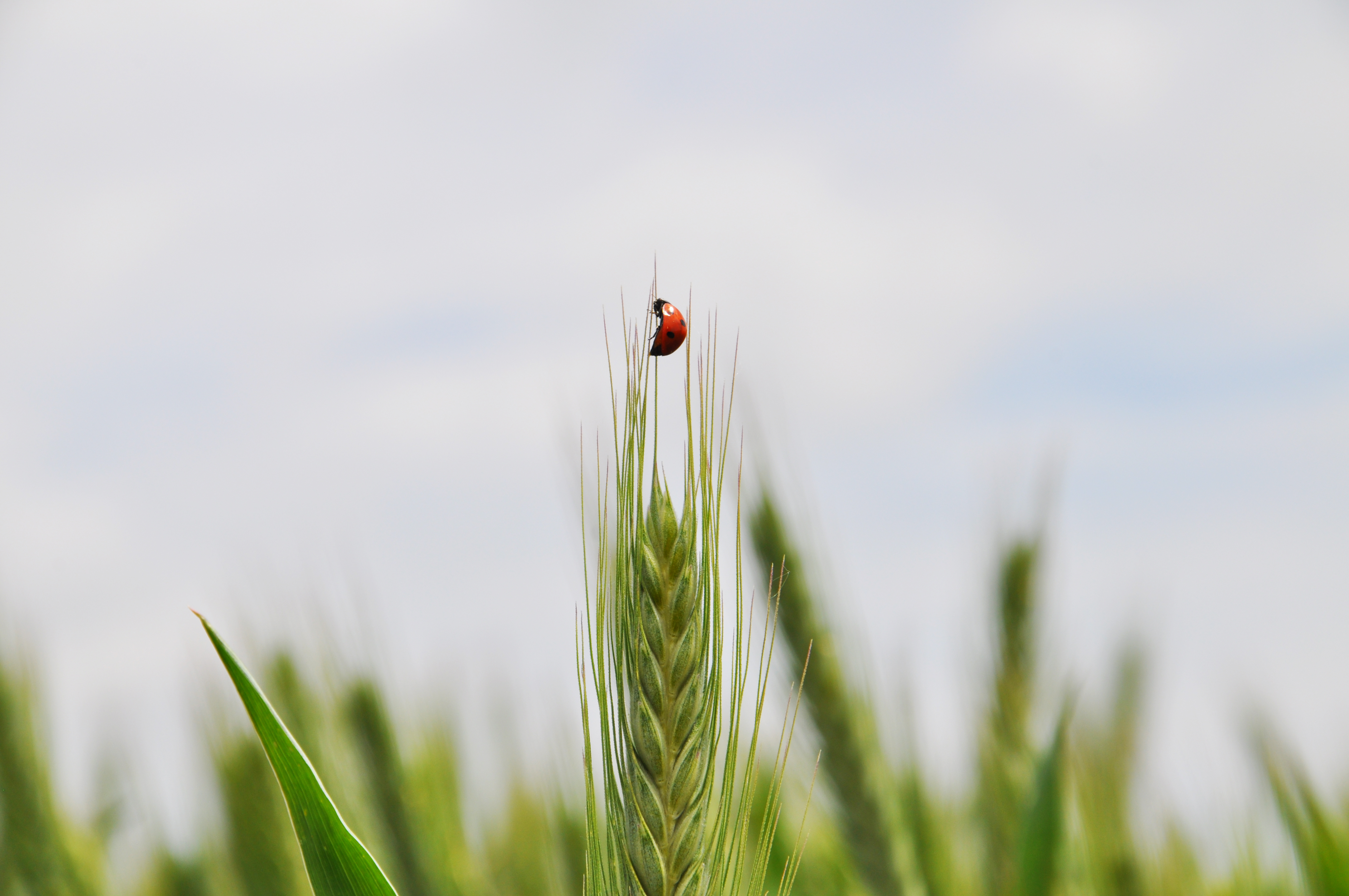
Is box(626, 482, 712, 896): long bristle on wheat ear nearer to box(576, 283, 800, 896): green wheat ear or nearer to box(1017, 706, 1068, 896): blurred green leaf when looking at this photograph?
box(576, 283, 800, 896): green wheat ear

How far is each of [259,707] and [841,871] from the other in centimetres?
197

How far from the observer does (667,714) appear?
1.04m

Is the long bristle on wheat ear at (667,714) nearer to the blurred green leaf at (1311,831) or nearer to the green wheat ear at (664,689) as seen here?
the green wheat ear at (664,689)

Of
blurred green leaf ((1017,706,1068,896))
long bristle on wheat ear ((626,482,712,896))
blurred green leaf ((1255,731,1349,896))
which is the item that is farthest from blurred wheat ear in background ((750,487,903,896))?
long bristle on wheat ear ((626,482,712,896))

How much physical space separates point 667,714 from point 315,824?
379 mm

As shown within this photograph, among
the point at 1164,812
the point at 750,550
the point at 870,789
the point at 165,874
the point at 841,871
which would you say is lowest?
the point at 165,874

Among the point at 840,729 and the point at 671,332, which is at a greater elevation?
the point at 671,332

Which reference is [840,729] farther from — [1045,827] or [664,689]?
[664,689]

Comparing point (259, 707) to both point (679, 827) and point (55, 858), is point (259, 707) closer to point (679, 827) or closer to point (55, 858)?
point (679, 827)

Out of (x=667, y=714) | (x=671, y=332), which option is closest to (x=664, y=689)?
(x=667, y=714)

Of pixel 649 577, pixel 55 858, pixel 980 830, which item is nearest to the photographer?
pixel 649 577

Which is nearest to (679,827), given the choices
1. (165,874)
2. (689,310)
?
(689,310)

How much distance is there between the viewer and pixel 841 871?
8.04 ft

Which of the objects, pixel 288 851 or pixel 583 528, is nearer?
pixel 583 528
